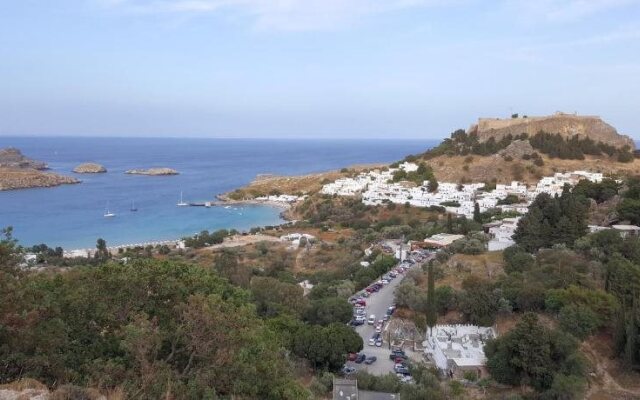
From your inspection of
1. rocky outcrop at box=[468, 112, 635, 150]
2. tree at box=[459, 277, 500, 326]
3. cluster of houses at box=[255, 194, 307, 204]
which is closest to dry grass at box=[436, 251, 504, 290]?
tree at box=[459, 277, 500, 326]

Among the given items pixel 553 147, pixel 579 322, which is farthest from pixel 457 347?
pixel 553 147

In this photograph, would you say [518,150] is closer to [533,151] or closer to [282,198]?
[533,151]

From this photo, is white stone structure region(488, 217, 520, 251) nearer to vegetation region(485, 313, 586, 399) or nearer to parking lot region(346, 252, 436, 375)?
parking lot region(346, 252, 436, 375)

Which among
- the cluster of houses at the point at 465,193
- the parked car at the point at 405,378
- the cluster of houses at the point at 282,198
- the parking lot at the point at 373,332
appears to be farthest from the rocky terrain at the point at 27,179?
the parked car at the point at 405,378

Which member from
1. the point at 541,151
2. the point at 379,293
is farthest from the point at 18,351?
the point at 541,151

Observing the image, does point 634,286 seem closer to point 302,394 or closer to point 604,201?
point 302,394
